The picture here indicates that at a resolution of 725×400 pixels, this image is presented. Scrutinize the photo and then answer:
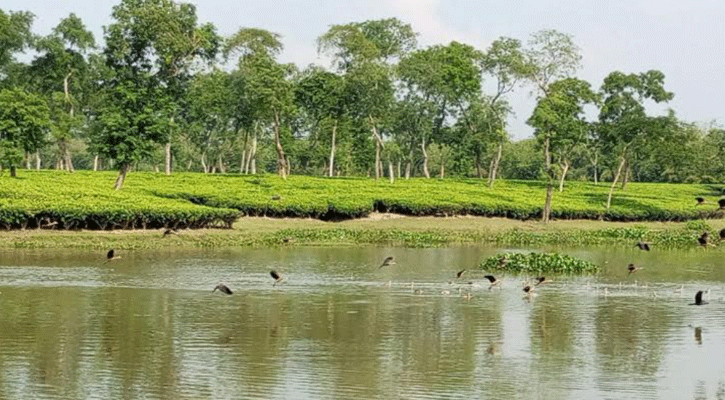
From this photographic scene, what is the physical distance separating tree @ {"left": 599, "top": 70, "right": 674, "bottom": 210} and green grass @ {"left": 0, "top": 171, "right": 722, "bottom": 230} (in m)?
4.33

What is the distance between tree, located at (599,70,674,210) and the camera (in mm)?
73562

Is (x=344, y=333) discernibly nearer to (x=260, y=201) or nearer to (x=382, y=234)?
(x=382, y=234)

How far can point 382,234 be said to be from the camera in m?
52.1

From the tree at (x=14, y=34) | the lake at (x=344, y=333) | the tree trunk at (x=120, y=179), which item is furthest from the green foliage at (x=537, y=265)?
the tree at (x=14, y=34)

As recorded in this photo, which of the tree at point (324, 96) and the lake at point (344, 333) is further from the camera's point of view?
the tree at point (324, 96)

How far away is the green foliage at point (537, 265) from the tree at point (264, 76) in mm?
37724

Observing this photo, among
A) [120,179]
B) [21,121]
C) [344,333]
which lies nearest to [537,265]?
[344,333]

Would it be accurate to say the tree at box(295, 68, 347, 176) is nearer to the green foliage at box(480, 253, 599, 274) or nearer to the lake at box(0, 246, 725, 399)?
the green foliage at box(480, 253, 599, 274)

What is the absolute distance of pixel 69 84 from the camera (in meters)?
87.4

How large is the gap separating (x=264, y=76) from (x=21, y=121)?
59.0 feet

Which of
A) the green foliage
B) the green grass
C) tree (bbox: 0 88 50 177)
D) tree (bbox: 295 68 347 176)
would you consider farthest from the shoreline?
tree (bbox: 295 68 347 176)

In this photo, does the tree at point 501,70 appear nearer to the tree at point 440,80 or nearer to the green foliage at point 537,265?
the tree at point 440,80

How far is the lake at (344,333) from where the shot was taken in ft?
61.2

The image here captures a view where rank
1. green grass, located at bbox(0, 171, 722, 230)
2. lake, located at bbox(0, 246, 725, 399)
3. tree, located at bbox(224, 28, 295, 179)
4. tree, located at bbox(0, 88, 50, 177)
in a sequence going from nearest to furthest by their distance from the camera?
lake, located at bbox(0, 246, 725, 399)
green grass, located at bbox(0, 171, 722, 230)
tree, located at bbox(0, 88, 50, 177)
tree, located at bbox(224, 28, 295, 179)
